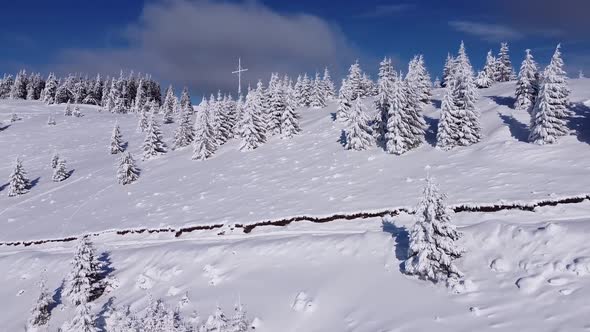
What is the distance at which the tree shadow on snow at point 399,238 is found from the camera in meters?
20.4

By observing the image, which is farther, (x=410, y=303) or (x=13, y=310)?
(x=13, y=310)

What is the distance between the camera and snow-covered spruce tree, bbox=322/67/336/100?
90.6 metres

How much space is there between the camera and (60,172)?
6116 centimetres

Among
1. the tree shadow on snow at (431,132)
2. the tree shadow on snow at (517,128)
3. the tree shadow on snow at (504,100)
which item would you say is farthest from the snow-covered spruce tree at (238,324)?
the tree shadow on snow at (504,100)

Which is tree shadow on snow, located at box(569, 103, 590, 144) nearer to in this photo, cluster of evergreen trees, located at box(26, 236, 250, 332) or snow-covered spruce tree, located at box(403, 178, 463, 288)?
snow-covered spruce tree, located at box(403, 178, 463, 288)

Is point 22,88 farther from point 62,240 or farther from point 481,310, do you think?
point 481,310

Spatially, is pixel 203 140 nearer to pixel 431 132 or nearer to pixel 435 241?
pixel 431 132

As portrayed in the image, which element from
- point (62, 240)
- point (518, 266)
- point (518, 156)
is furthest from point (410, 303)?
point (62, 240)

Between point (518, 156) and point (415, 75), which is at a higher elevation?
point (415, 75)

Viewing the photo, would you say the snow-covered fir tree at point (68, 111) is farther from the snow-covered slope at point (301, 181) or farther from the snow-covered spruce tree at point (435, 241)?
the snow-covered spruce tree at point (435, 241)

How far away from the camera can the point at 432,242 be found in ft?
57.9

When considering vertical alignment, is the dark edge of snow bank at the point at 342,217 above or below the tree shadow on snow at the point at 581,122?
below

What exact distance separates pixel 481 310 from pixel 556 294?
2.54m

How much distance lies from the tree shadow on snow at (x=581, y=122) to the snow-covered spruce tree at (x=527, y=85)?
15.3 ft
